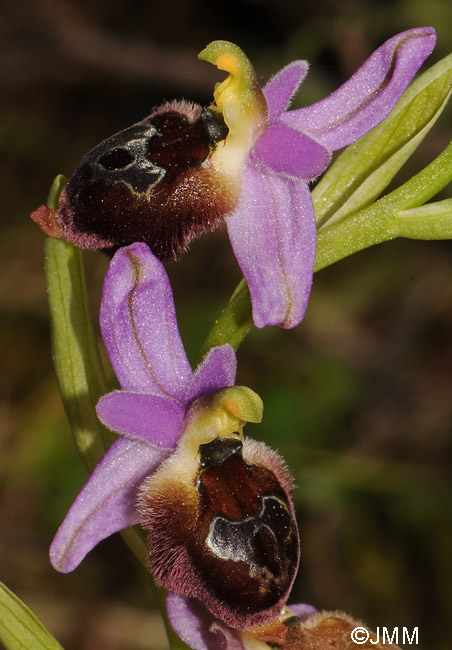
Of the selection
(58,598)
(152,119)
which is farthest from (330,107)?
(58,598)

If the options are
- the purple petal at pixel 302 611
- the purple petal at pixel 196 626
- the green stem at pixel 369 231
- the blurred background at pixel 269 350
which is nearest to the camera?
the purple petal at pixel 196 626

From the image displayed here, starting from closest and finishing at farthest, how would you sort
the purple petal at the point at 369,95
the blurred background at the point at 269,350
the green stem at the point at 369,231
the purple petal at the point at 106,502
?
the purple petal at the point at 106,502, the purple petal at the point at 369,95, the green stem at the point at 369,231, the blurred background at the point at 269,350

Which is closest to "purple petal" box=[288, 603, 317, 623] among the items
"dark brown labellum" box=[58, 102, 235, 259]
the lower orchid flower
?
the lower orchid flower

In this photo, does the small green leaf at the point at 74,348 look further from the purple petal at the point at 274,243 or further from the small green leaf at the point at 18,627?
the purple petal at the point at 274,243

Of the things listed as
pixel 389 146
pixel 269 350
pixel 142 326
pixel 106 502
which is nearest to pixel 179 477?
pixel 106 502

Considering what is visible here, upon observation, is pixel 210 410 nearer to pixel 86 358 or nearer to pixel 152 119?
pixel 86 358

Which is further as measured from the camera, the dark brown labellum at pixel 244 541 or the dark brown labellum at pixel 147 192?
the dark brown labellum at pixel 147 192

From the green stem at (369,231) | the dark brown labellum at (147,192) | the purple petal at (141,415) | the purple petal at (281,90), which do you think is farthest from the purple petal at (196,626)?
the purple petal at (281,90)
